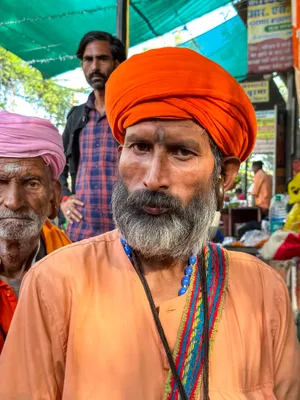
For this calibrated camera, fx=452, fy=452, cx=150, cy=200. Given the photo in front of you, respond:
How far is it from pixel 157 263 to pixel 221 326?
33 centimetres

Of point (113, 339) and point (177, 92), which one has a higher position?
point (177, 92)

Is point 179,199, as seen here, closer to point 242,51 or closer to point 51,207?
point 51,207

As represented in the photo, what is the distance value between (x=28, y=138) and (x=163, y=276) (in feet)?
3.88

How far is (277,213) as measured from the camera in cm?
660

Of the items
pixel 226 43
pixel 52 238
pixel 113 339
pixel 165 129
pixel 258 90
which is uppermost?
pixel 226 43

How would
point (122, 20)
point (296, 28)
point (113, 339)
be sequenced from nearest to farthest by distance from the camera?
point (113, 339), point (296, 28), point (122, 20)

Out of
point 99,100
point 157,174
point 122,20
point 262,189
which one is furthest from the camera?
point 262,189

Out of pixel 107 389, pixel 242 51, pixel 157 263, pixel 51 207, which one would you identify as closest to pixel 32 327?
pixel 107 389

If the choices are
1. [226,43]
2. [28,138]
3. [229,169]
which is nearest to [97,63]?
[28,138]

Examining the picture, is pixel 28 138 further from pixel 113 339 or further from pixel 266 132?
pixel 266 132

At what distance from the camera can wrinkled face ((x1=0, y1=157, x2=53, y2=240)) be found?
230 centimetres

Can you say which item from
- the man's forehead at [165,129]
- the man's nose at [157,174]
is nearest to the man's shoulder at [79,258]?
the man's nose at [157,174]

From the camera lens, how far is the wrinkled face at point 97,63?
383 cm

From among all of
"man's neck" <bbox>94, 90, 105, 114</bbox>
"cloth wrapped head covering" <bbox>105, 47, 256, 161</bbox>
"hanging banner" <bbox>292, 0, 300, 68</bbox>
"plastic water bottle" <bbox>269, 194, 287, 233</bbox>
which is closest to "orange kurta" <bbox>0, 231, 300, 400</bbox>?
"cloth wrapped head covering" <bbox>105, 47, 256, 161</bbox>
